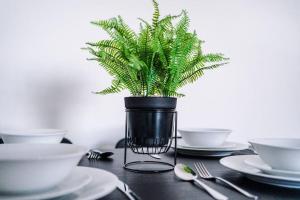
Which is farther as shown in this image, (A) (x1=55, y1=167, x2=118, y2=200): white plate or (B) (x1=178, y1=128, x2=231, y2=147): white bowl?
(B) (x1=178, y1=128, x2=231, y2=147): white bowl

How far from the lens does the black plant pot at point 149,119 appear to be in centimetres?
66

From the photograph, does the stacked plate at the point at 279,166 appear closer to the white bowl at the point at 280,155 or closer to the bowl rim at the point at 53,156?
the white bowl at the point at 280,155

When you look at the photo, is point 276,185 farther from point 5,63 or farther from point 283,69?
point 283,69

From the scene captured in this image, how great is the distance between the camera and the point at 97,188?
38 centimetres

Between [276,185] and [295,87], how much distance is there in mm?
1974

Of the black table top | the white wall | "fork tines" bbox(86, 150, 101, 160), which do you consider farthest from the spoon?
the white wall

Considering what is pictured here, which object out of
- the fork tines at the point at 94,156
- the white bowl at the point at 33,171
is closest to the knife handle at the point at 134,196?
the white bowl at the point at 33,171

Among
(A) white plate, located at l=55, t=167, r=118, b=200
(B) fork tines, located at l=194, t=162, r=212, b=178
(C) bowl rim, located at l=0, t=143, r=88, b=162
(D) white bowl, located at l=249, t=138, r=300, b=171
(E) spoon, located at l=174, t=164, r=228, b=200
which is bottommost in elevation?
(B) fork tines, located at l=194, t=162, r=212, b=178

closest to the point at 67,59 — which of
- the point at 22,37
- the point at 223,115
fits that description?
the point at 22,37

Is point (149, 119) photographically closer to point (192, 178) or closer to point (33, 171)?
point (192, 178)

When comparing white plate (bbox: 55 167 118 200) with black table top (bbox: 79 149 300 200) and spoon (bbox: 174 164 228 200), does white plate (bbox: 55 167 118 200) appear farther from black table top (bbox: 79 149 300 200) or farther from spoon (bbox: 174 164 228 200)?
spoon (bbox: 174 164 228 200)

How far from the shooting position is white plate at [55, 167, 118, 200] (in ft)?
1.16

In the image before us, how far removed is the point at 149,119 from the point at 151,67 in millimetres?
121

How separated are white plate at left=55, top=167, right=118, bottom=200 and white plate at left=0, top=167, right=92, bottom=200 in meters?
0.01
